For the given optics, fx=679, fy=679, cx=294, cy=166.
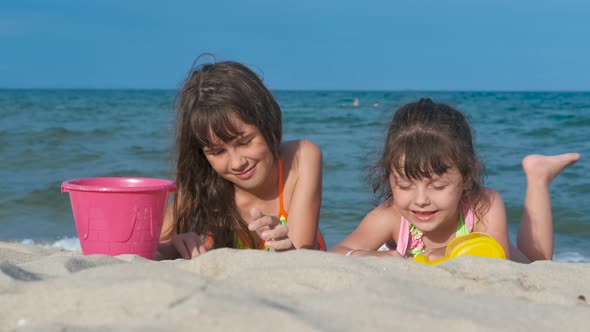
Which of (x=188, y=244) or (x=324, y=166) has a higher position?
(x=188, y=244)

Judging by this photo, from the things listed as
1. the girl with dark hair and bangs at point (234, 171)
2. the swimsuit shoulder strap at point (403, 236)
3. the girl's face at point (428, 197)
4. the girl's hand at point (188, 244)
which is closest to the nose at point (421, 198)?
the girl's face at point (428, 197)

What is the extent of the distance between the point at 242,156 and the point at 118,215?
615 millimetres

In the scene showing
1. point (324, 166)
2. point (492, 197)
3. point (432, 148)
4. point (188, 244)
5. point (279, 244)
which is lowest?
point (324, 166)

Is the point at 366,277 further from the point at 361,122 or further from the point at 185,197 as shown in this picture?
the point at 361,122

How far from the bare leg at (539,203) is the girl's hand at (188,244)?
5.51ft

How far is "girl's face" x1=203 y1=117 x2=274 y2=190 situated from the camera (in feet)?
9.65

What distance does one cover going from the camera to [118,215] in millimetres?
2609

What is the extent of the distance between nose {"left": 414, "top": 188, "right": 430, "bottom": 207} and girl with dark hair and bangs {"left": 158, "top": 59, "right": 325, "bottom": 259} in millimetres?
553

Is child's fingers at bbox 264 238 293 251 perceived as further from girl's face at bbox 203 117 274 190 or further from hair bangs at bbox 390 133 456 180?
hair bangs at bbox 390 133 456 180

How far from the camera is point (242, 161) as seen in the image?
295 cm

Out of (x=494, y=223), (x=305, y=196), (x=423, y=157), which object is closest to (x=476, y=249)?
(x=423, y=157)

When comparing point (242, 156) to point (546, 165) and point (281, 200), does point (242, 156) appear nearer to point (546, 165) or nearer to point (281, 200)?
point (281, 200)

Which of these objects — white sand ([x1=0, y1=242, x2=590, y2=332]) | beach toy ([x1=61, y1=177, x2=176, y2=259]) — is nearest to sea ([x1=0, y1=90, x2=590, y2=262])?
beach toy ([x1=61, y1=177, x2=176, y2=259])

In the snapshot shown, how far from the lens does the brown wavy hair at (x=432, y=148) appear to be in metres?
2.86
